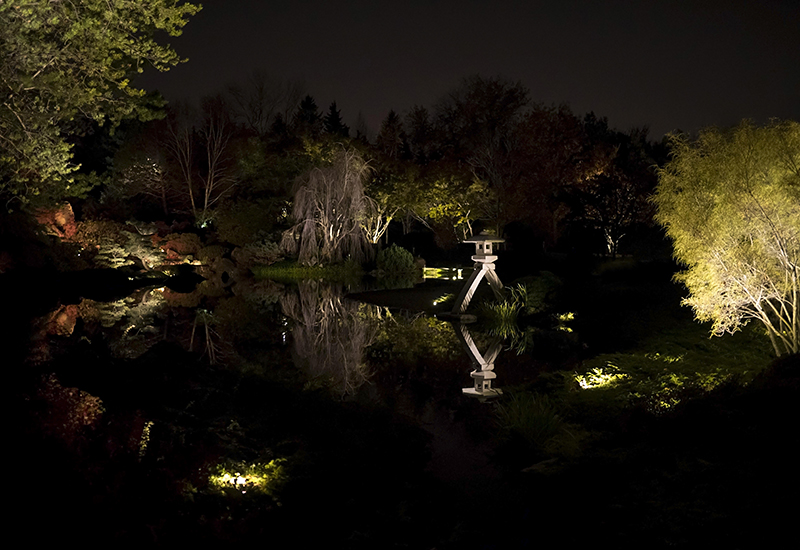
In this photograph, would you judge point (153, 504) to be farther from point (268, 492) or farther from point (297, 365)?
point (297, 365)

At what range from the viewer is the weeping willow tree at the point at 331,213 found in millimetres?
28234

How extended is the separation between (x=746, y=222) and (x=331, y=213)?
21.6 m

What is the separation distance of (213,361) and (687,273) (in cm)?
852

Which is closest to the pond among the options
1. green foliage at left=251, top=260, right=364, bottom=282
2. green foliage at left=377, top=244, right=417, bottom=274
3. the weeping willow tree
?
the weeping willow tree

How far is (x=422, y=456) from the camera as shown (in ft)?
22.7

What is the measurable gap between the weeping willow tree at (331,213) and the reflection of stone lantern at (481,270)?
12.8m

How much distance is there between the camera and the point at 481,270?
16.1 meters

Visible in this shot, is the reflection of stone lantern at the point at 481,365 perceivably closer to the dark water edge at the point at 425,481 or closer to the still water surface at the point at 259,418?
the still water surface at the point at 259,418

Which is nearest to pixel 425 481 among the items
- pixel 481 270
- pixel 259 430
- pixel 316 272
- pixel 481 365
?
pixel 259 430

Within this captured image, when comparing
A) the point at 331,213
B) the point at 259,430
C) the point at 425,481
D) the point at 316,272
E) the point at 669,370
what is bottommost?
the point at 425,481

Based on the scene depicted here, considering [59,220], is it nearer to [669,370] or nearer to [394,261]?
[394,261]

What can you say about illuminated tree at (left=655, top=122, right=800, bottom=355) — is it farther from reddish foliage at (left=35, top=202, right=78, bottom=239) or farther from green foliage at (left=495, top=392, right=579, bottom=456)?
reddish foliage at (left=35, top=202, right=78, bottom=239)

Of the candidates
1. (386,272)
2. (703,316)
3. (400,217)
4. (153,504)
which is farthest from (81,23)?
(400,217)

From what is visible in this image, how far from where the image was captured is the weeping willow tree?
92.6ft
